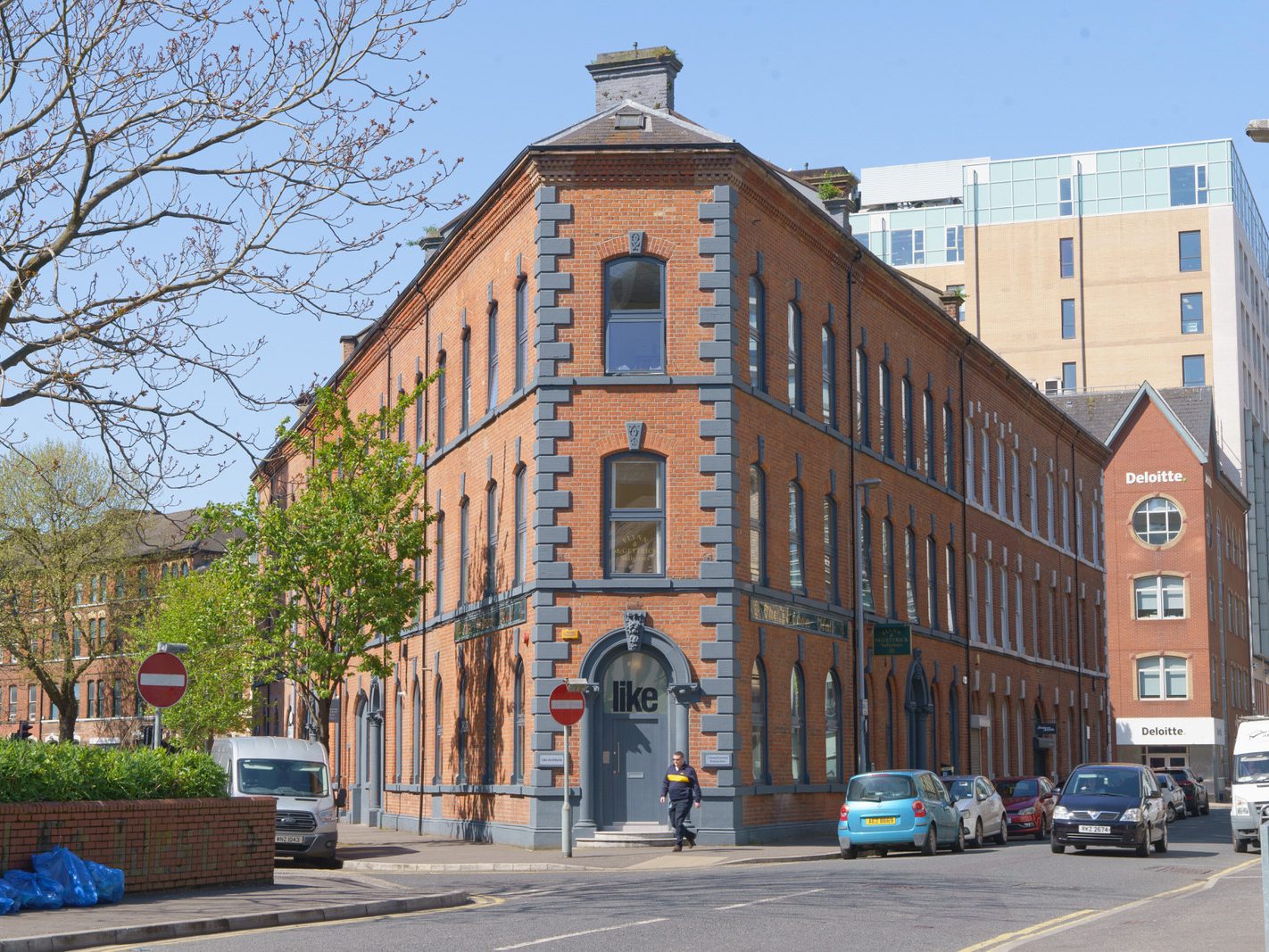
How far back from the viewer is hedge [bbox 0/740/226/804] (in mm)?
17516

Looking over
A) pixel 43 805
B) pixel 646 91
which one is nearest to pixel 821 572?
pixel 646 91

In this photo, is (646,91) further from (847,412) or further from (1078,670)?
(1078,670)

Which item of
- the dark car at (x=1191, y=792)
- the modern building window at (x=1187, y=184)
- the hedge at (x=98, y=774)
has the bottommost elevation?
the dark car at (x=1191, y=792)

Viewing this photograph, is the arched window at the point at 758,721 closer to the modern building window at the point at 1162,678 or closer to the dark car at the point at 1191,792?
the dark car at the point at 1191,792

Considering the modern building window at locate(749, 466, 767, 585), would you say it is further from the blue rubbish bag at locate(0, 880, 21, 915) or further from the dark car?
the dark car

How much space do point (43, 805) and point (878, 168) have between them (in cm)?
9794

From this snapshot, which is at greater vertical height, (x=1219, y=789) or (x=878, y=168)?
(x=878, y=168)

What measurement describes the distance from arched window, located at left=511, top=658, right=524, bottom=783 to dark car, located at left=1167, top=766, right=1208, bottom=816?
3058 cm

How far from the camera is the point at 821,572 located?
36406mm

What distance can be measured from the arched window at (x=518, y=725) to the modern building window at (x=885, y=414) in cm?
1311

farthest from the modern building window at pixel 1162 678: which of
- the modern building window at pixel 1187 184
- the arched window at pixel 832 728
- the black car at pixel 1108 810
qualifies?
the black car at pixel 1108 810

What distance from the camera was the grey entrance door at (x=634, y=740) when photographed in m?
30.3

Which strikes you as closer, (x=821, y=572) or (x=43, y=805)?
(x=43, y=805)

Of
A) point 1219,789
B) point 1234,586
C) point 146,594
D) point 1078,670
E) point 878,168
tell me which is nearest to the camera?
point 1078,670
